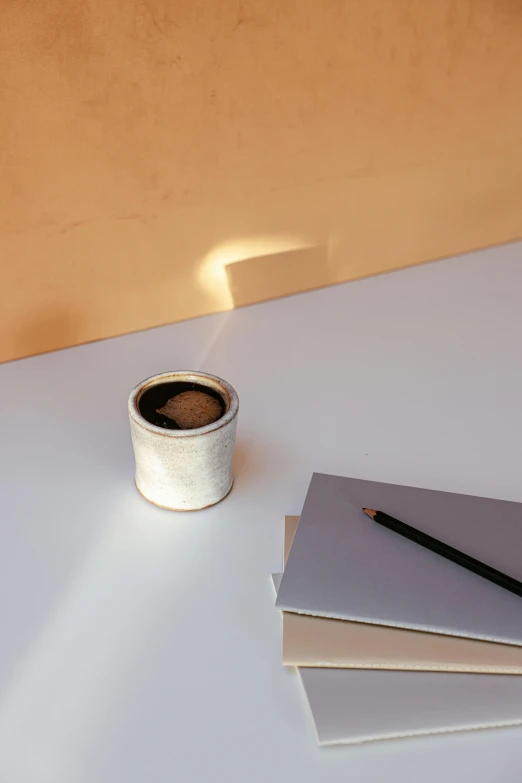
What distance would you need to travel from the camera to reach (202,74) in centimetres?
106

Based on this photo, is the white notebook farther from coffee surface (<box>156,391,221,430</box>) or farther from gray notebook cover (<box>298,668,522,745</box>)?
coffee surface (<box>156,391,221,430</box>)

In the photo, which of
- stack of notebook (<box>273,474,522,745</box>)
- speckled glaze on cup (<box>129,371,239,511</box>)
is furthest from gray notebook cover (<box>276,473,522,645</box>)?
speckled glaze on cup (<box>129,371,239,511</box>)

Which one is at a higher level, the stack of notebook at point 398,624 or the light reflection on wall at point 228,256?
the light reflection on wall at point 228,256

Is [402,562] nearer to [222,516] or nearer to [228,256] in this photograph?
[222,516]

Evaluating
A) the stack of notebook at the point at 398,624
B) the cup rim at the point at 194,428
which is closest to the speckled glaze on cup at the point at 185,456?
the cup rim at the point at 194,428

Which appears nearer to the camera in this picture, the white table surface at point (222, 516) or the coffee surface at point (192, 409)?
the white table surface at point (222, 516)

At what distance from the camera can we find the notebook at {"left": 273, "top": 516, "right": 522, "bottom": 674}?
2.02 feet

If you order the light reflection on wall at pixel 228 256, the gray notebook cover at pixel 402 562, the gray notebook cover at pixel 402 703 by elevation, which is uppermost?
the light reflection on wall at pixel 228 256

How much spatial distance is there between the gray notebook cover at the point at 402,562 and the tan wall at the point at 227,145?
1.70 feet

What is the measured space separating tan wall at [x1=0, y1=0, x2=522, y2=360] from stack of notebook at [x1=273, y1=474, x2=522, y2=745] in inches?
21.7

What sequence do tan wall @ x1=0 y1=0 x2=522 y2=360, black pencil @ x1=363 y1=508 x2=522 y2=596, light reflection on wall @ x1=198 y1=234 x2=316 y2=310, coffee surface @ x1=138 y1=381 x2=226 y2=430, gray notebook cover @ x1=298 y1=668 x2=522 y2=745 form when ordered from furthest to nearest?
light reflection on wall @ x1=198 y1=234 x2=316 y2=310 < tan wall @ x1=0 y1=0 x2=522 y2=360 < coffee surface @ x1=138 y1=381 x2=226 y2=430 < black pencil @ x1=363 y1=508 x2=522 y2=596 < gray notebook cover @ x1=298 y1=668 x2=522 y2=745

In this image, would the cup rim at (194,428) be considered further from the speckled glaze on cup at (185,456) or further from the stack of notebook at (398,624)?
the stack of notebook at (398,624)

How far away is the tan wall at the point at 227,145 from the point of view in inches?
38.4

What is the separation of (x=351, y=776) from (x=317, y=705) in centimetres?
6
